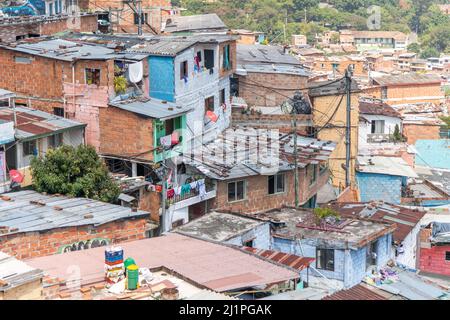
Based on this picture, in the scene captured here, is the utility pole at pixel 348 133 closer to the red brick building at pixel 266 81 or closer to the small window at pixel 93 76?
the red brick building at pixel 266 81

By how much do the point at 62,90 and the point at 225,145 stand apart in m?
4.97

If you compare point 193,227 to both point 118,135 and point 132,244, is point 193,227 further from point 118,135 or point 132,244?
point 118,135

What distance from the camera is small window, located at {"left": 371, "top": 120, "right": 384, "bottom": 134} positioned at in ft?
101

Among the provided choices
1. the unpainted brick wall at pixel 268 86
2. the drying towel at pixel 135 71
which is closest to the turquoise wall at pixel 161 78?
the drying towel at pixel 135 71

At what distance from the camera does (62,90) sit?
Answer: 67.2 ft

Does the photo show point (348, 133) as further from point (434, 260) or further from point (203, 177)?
point (203, 177)

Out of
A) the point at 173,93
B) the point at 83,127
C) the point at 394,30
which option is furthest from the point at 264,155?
the point at 394,30

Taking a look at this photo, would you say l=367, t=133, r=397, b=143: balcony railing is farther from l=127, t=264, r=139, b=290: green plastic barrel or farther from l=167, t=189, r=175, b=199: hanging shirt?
l=127, t=264, r=139, b=290: green plastic barrel

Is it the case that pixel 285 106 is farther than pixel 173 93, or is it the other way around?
pixel 285 106

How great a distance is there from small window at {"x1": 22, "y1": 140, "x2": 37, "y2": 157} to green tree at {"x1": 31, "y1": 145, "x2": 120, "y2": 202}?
0.72 m

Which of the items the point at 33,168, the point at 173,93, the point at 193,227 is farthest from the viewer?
the point at 173,93

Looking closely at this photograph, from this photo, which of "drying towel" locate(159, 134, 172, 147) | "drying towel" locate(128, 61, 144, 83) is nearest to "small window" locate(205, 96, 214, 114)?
"drying towel" locate(128, 61, 144, 83)

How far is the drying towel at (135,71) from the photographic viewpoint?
65.9 ft

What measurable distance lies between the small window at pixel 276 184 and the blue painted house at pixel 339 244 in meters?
3.98
